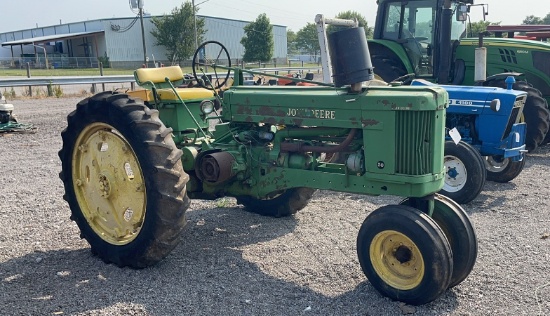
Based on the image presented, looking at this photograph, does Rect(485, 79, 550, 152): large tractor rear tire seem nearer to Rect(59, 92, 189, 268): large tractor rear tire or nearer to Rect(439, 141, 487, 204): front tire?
Rect(439, 141, 487, 204): front tire

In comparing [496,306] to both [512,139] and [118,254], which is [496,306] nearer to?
[118,254]

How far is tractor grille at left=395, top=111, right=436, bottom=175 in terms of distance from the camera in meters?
3.59

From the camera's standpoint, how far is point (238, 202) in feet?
18.7

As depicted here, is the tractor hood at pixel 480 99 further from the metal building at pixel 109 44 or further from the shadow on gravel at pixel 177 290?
the metal building at pixel 109 44

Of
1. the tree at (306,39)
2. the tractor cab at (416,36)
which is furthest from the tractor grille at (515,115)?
the tree at (306,39)

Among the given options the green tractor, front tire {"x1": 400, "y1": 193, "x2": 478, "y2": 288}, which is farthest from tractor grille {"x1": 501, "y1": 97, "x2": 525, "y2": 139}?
front tire {"x1": 400, "y1": 193, "x2": 478, "y2": 288}

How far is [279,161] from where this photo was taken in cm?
443

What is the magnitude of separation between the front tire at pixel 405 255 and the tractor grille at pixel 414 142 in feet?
0.97

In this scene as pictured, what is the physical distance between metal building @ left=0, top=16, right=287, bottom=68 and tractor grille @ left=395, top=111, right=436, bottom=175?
43.1m

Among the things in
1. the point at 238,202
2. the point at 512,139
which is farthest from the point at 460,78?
the point at 238,202

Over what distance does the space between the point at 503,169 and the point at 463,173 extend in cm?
121

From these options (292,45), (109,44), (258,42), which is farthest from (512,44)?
(292,45)

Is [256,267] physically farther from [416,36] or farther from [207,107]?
[416,36]

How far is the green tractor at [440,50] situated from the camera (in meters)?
8.91
